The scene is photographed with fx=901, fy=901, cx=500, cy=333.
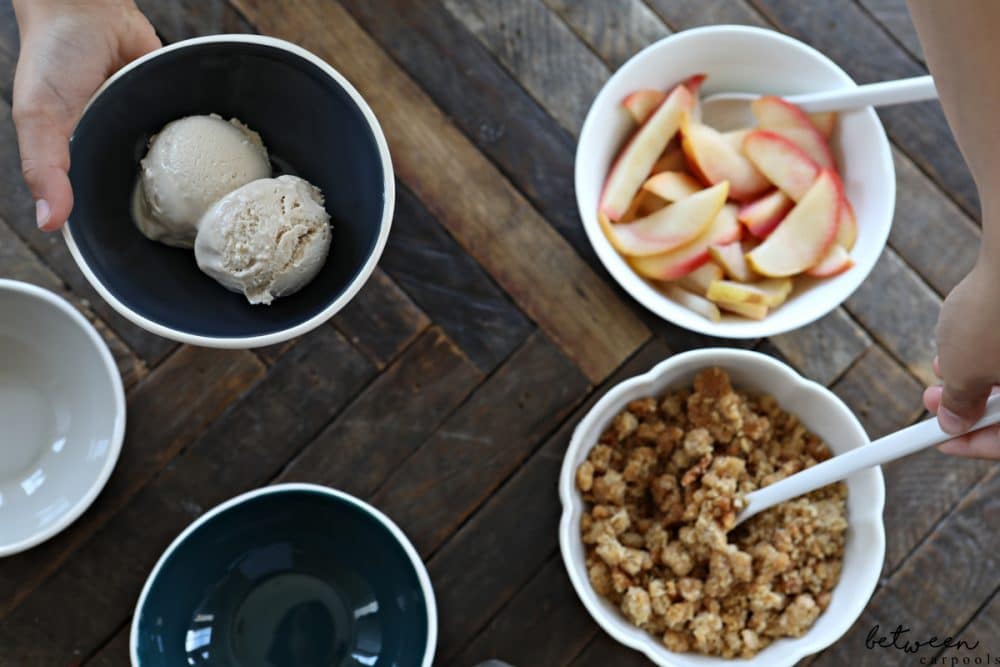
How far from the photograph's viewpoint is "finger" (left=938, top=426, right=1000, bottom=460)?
0.73 m

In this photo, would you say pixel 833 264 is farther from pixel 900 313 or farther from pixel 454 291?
pixel 454 291

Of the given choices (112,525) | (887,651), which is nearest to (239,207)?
(112,525)

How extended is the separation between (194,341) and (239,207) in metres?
0.11

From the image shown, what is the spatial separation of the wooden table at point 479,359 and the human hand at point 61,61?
0.54 ft

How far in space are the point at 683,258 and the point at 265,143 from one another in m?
0.42

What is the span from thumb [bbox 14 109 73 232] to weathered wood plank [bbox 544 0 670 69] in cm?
54

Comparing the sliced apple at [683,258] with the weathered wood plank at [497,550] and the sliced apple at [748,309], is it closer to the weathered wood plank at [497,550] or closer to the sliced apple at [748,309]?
the sliced apple at [748,309]

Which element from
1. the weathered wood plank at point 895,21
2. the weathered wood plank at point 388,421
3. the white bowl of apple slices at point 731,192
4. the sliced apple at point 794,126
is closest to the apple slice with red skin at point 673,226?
the white bowl of apple slices at point 731,192

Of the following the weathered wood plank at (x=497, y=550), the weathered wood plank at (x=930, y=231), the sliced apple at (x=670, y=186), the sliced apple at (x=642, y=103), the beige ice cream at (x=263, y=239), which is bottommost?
the weathered wood plank at (x=497, y=550)

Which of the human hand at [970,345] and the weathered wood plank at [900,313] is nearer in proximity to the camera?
the human hand at [970,345]

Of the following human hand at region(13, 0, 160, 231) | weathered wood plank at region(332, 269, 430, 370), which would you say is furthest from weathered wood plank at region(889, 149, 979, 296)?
human hand at region(13, 0, 160, 231)

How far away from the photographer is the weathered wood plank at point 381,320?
950 millimetres

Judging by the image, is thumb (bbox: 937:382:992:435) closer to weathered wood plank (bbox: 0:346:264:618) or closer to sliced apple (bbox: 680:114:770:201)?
sliced apple (bbox: 680:114:770:201)

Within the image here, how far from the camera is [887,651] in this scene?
3.18 ft
